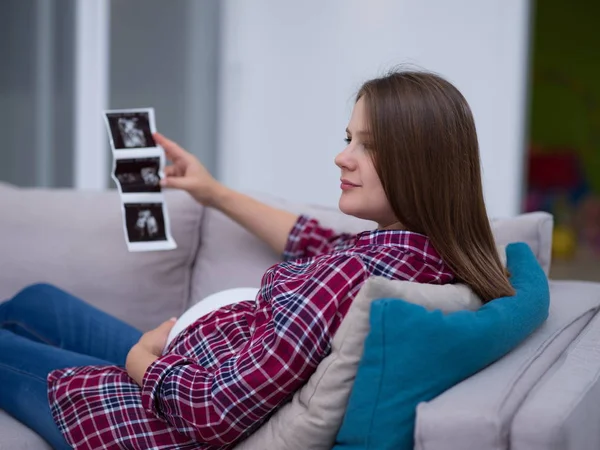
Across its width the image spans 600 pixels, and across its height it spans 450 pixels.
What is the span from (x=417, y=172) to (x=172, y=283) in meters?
0.97

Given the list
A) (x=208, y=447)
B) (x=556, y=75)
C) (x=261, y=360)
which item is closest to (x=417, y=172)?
(x=261, y=360)

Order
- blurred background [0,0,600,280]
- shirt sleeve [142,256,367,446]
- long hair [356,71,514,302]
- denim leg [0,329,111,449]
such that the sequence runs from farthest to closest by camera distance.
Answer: blurred background [0,0,600,280]
denim leg [0,329,111,449]
long hair [356,71,514,302]
shirt sleeve [142,256,367,446]

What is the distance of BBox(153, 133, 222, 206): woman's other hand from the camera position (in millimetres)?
1976

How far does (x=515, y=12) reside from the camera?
3572mm

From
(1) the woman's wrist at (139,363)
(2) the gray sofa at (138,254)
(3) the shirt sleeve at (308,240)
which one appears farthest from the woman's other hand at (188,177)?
(1) the woman's wrist at (139,363)

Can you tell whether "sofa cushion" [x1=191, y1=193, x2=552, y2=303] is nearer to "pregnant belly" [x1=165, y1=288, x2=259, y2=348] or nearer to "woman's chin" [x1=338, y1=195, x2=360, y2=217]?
"pregnant belly" [x1=165, y1=288, x2=259, y2=348]

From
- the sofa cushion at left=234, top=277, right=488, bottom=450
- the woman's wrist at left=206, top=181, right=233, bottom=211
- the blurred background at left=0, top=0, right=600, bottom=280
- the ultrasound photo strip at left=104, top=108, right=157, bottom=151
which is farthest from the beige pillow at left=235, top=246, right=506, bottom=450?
the blurred background at left=0, top=0, right=600, bottom=280

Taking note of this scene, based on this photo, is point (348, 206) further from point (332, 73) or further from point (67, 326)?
point (332, 73)

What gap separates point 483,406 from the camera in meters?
1.03

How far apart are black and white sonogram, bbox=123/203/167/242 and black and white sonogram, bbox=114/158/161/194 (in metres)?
0.04

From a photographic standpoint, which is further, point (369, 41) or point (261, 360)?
point (369, 41)

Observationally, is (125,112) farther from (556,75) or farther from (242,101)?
(556,75)

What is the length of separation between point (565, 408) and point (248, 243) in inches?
45.2

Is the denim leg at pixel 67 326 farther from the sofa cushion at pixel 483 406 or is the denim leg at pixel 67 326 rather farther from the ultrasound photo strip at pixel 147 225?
the sofa cushion at pixel 483 406
